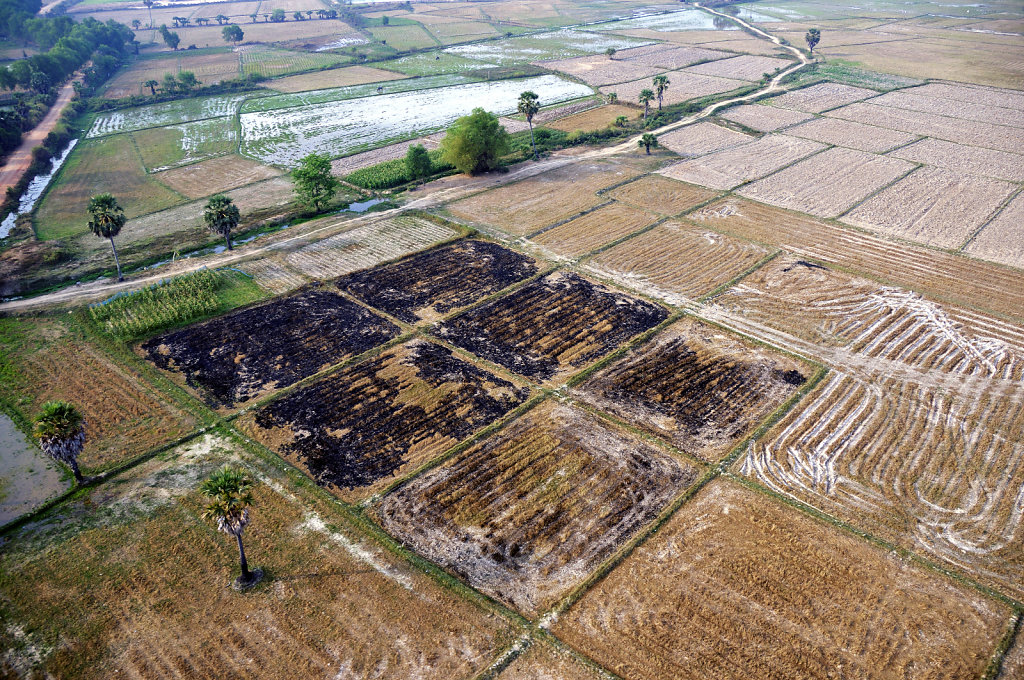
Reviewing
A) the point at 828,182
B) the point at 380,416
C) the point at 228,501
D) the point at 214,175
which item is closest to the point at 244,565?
the point at 228,501

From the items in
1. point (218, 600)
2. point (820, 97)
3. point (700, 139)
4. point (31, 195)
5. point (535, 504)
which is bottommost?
point (535, 504)

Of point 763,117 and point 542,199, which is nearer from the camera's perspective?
point 542,199

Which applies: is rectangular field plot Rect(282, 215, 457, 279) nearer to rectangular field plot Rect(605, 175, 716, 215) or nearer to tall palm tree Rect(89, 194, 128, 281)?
tall palm tree Rect(89, 194, 128, 281)

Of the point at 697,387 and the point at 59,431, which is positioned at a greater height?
the point at 59,431

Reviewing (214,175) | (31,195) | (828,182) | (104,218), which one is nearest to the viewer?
(104,218)

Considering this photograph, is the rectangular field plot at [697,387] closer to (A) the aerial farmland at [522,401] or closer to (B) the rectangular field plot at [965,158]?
(A) the aerial farmland at [522,401]

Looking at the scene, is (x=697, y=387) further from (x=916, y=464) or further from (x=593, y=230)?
(x=593, y=230)

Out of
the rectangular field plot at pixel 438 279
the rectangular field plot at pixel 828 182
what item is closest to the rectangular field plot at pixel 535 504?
the rectangular field plot at pixel 438 279
